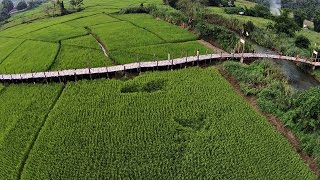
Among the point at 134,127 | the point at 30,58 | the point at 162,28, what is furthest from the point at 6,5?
the point at 134,127

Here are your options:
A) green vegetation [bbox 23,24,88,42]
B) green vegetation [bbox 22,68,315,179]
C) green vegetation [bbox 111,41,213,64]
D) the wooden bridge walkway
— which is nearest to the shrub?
green vegetation [bbox 111,41,213,64]

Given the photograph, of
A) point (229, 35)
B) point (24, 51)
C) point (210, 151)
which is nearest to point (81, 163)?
point (210, 151)

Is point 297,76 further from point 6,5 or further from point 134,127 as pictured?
point 6,5

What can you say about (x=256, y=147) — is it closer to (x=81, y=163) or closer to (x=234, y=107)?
(x=234, y=107)

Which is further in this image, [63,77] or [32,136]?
[63,77]

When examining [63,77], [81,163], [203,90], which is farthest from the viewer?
[63,77]
